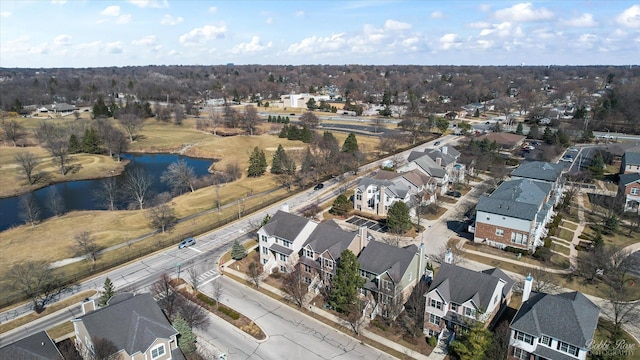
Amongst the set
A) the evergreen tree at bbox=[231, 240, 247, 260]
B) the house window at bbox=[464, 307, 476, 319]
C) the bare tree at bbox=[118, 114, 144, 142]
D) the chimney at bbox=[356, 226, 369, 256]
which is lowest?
the evergreen tree at bbox=[231, 240, 247, 260]

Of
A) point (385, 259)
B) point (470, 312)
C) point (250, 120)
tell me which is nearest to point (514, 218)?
point (470, 312)

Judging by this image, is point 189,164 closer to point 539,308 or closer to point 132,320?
point 132,320

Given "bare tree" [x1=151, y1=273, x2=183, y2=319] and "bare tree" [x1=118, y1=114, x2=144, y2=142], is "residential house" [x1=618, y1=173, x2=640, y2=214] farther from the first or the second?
"bare tree" [x1=118, y1=114, x2=144, y2=142]

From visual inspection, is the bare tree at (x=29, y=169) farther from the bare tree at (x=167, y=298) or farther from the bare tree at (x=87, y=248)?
the bare tree at (x=167, y=298)

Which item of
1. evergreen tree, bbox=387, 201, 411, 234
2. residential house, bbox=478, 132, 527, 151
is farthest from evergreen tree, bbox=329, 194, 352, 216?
residential house, bbox=478, 132, 527, 151

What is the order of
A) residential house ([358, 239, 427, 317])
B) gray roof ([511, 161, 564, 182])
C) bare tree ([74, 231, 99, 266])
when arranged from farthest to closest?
gray roof ([511, 161, 564, 182]) → bare tree ([74, 231, 99, 266]) → residential house ([358, 239, 427, 317])

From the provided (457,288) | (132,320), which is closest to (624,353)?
(457,288)
